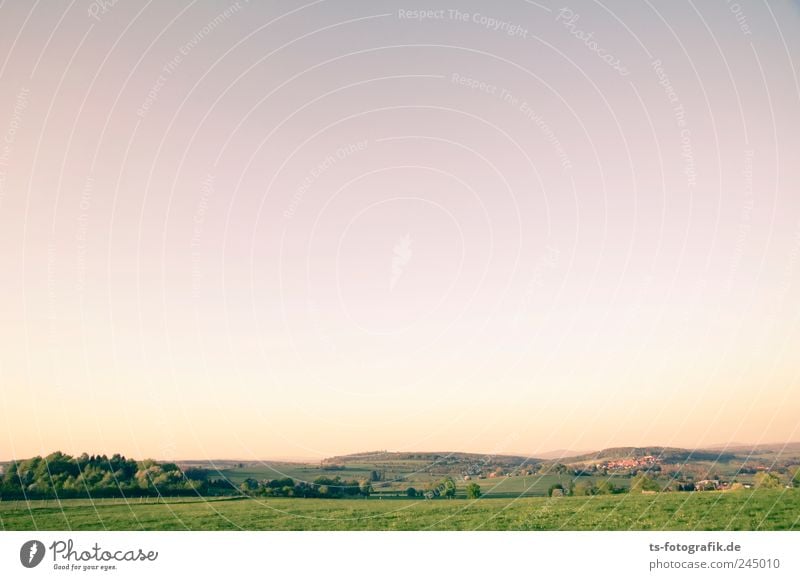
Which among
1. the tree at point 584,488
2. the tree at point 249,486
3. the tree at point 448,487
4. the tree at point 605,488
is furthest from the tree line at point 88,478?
the tree at point 605,488

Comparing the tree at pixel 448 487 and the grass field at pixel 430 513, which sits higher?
the tree at pixel 448 487

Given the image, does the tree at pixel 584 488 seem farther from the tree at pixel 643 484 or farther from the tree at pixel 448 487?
the tree at pixel 448 487

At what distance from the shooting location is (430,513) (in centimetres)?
2598

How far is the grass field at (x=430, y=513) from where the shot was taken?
2380 cm

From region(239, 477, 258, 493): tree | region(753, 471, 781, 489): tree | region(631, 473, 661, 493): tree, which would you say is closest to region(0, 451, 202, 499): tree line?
region(239, 477, 258, 493): tree

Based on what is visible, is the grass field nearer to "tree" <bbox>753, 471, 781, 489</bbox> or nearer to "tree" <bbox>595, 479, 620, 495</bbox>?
"tree" <bbox>595, 479, 620, 495</bbox>

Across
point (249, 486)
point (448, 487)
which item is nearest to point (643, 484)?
point (448, 487)

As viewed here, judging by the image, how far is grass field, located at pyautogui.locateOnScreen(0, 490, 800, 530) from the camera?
23797mm

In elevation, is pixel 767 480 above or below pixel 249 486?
below

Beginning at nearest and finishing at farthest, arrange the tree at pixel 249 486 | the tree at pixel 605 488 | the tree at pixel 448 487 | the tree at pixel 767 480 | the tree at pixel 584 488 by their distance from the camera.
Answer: the tree at pixel 767 480 < the tree at pixel 605 488 < the tree at pixel 584 488 < the tree at pixel 249 486 < the tree at pixel 448 487

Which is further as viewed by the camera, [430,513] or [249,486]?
[249,486]

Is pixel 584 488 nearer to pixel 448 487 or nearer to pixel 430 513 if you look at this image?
pixel 448 487
